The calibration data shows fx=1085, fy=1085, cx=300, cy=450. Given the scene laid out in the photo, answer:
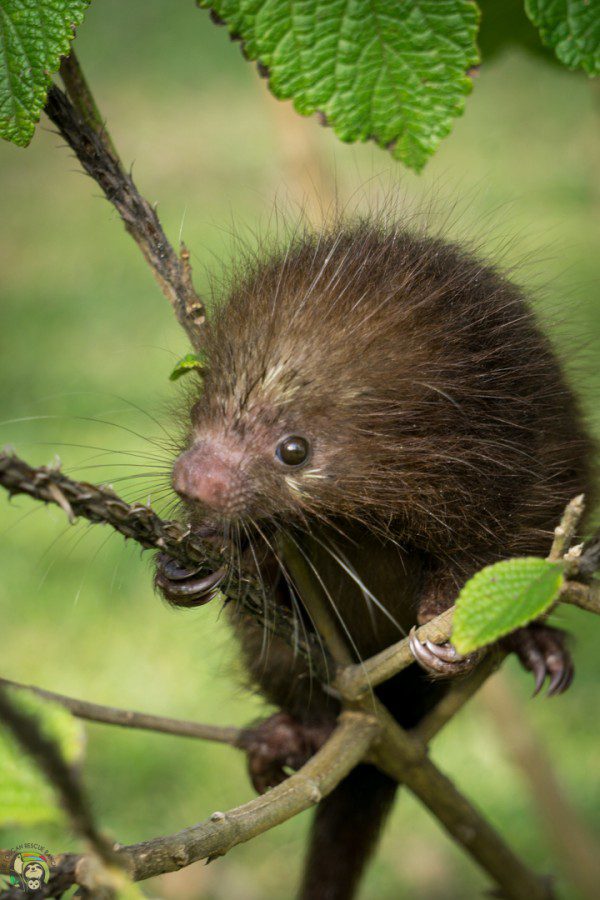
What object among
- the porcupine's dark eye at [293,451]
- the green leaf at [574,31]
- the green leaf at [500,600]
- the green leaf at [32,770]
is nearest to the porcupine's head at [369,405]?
the porcupine's dark eye at [293,451]

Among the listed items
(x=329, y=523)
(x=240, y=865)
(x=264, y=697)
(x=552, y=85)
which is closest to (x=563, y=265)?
(x=552, y=85)

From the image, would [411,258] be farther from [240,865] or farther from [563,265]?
[563,265]

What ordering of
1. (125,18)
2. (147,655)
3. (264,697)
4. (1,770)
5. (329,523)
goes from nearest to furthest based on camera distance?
A: 1. (1,770)
2. (329,523)
3. (264,697)
4. (147,655)
5. (125,18)

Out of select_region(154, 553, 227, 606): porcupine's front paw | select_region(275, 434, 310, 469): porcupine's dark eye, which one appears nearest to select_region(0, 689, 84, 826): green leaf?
select_region(154, 553, 227, 606): porcupine's front paw

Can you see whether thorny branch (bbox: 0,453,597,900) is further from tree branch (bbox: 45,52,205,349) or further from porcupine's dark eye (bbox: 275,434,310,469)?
tree branch (bbox: 45,52,205,349)

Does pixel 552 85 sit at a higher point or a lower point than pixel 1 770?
higher

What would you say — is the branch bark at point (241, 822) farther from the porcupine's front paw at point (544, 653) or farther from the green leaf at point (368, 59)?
the green leaf at point (368, 59)

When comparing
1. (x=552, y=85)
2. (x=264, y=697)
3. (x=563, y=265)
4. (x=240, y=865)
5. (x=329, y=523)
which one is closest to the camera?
A: (x=329, y=523)
